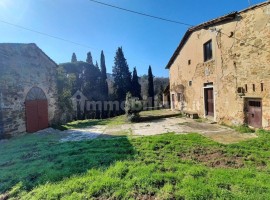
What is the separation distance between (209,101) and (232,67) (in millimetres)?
3293

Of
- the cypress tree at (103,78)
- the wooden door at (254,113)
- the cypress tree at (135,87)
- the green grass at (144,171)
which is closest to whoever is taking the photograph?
the green grass at (144,171)

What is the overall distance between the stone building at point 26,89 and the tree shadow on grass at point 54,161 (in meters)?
3.48

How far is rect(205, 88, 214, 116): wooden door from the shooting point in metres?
12.4

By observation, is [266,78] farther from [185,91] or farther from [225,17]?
[185,91]

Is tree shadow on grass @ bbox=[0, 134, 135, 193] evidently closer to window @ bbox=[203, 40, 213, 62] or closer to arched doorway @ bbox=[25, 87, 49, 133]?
arched doorway @ bbox=[25, 87, 49, 133]

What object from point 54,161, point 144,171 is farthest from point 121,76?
point 144,171

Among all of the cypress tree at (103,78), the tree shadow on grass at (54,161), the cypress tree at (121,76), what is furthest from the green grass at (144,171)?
the cypress tree at (103,78)

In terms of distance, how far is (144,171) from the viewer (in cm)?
457

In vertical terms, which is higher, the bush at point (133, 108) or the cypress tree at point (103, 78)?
the cypress tree at point (103, 78)

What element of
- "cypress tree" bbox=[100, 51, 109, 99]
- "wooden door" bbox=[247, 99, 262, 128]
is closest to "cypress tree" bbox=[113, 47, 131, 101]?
"cypress tree" bbox=[100, 51, 109, 99]

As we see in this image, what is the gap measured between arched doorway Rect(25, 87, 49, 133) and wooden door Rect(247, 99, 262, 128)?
11.6 meters

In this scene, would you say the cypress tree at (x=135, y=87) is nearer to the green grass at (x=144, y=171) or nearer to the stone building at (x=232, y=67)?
the stone building at (x=232, y=67)

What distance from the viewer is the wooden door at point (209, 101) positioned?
12406 mm

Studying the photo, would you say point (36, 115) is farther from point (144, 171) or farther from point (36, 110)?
point (144, 171)
